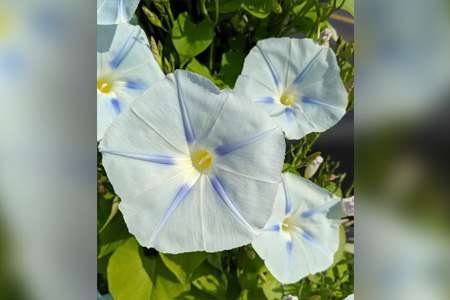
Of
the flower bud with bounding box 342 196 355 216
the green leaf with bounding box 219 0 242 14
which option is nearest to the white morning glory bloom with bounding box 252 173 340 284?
the flower bud with bounding box 342 196 355 216

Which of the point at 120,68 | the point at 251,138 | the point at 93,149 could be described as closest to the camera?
the point at 93,149

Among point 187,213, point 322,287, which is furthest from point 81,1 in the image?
point 322,287

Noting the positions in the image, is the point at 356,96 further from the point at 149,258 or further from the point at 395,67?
the point at 149,258

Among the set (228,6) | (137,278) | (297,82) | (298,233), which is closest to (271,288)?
(298,233)

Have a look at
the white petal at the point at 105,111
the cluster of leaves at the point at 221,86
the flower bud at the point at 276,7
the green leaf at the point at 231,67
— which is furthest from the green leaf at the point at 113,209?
the flower bud at the point at 276,7

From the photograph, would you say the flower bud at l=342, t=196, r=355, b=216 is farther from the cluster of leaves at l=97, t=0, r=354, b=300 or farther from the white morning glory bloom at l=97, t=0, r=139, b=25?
the white morning glory bloom at l=97, t=0, r=139, b=25

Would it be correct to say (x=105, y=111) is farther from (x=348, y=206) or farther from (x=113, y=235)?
(x=348, y=206)
